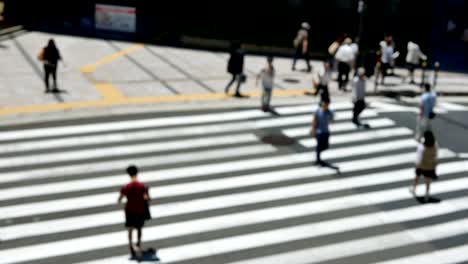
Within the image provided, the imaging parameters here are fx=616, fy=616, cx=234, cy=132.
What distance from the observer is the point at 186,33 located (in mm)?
31547

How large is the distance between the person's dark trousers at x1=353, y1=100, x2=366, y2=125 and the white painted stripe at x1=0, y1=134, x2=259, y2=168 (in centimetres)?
333

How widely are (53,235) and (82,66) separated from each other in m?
14.0

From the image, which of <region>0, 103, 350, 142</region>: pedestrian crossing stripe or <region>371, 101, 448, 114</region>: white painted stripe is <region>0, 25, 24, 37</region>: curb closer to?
<region>0, 103, 350, 142</region>: pedestrian crossing stripe

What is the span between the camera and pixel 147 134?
17.1 metres

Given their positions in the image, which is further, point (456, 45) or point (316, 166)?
point (456, 45)

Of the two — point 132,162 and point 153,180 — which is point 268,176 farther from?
point 132,162

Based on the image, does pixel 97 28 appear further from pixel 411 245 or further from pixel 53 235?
pixel 411 245

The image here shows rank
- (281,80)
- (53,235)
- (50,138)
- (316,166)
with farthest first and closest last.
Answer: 1. (281,80)
2. (50,138)
3. (316,166)
4. (53,235)

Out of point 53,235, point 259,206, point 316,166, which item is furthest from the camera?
point 316,166

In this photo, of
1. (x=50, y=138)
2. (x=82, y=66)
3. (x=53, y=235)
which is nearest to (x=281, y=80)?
(x=82, y=66)

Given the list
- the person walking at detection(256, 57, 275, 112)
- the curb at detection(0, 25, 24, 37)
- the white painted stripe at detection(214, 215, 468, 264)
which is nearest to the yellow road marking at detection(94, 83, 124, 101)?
the person walking at detection(256, 57, 275, 112)

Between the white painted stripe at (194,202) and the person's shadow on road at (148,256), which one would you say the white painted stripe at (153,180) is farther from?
the person's shadow on road at (148,256)

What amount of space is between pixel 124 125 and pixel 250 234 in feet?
24.1

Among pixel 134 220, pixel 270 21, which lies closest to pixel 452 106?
pixel 134 220
